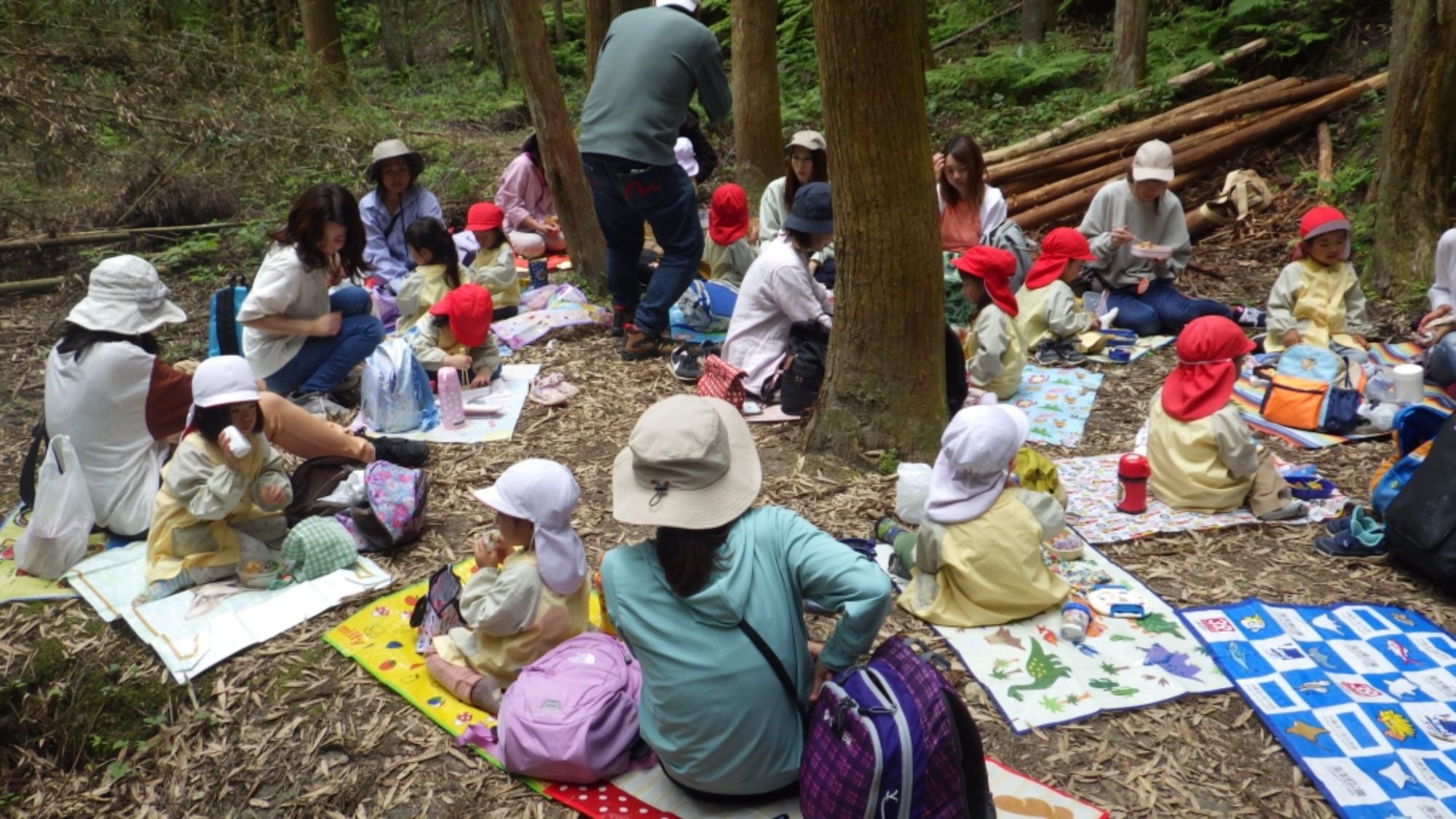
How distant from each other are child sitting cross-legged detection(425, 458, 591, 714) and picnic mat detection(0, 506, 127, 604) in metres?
1.96

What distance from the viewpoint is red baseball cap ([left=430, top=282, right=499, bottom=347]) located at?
641 cm

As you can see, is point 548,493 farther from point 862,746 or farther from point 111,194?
point 111,194

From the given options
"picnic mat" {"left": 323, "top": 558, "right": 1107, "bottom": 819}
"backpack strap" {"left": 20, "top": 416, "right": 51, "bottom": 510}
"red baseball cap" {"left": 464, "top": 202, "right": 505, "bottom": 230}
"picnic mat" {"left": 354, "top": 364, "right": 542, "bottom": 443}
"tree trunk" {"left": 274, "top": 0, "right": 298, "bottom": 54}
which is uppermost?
"tree trunk" {"left": 274, "top": 0, "right": 298, "bottom": 54}

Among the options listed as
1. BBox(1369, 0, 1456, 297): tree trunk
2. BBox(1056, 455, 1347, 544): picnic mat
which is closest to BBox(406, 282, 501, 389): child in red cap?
BBox(1056, 455, 1347, 544): picnic mat

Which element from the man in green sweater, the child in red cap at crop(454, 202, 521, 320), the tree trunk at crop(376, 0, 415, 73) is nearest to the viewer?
the man in green sweater

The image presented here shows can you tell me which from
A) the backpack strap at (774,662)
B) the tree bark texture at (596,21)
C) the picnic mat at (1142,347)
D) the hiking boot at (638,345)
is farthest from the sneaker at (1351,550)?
the tree bark texture at (596,21)

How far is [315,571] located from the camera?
4.40 meters

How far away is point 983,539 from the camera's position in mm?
3840

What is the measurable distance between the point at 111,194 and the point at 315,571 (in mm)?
7637

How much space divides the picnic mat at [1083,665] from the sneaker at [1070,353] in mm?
2974

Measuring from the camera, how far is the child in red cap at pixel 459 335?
21.1 ft

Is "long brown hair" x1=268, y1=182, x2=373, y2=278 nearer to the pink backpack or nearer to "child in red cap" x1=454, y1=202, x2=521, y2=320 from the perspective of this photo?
"child in red cap" x1=454, y1=202, x2=521, y2=320

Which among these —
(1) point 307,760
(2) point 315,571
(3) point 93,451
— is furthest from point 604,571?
(3) point 93,451

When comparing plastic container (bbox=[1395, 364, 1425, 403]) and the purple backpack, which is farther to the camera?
plastic container (bbox=[1395, 364, 1425, 403])
